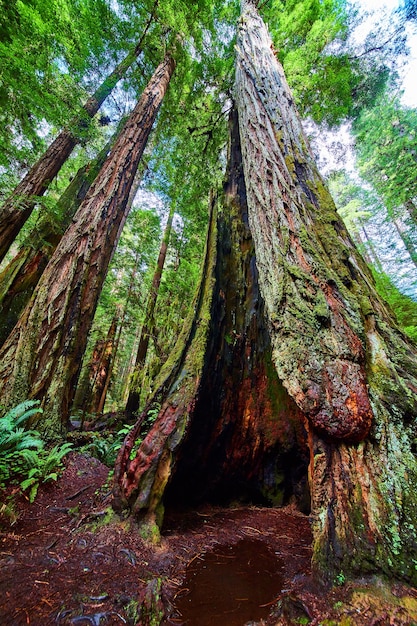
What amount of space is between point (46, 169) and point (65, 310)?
4.89m

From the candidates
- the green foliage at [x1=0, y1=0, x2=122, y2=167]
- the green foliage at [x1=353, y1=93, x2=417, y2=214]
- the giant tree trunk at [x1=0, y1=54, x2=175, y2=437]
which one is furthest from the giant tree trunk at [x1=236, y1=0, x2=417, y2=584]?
the green foliage at [x1=353, y1=93, x2=417, y2=214]

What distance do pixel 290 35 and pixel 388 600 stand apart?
8833 millimetres

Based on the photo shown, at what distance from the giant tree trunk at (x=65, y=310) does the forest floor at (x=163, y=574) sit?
1427mm

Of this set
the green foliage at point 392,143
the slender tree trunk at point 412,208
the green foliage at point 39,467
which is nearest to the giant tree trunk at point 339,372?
the green foliage at point 39,467

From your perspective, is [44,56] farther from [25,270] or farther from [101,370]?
[101,370]

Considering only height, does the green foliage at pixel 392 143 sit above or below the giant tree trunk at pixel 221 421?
above

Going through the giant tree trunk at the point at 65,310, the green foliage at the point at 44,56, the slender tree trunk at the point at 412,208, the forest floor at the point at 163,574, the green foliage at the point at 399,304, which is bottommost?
the forest floor at the point at 163,574

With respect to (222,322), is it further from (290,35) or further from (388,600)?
(290,35)

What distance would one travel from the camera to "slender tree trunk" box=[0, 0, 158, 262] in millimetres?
5930

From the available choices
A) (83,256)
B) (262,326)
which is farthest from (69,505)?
(83,256)

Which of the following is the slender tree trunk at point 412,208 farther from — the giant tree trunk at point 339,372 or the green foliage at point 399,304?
the giant tree trunk at point 339,372

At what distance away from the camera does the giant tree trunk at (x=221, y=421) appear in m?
2.72

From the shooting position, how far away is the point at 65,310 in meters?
4.42

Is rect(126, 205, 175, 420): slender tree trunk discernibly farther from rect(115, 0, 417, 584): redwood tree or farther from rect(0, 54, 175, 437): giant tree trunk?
rect(115, 0, 417, 584): redwood tree
